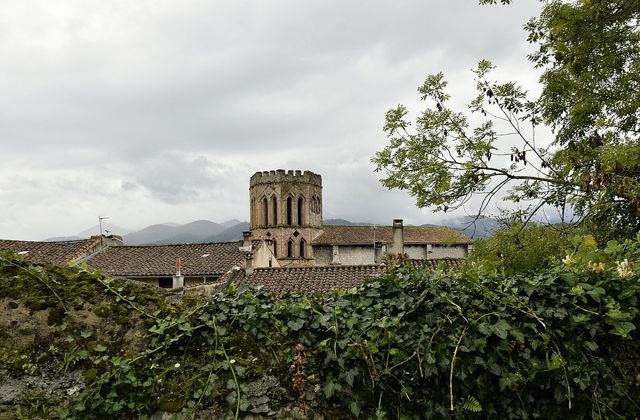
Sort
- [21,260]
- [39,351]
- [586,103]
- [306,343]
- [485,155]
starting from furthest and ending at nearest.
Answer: [485,155]
[586,103]
[21,260]
[306,343]
[39,351]

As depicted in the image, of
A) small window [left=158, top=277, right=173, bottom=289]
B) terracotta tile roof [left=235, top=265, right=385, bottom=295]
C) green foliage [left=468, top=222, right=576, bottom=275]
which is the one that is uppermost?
green foliage [left=468, top=222, right=576, bottom=275]

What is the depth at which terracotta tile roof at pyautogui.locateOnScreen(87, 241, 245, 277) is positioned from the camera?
2717cm

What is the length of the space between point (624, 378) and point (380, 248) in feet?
141

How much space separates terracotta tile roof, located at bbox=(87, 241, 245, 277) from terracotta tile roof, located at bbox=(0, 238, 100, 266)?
0.90 meters

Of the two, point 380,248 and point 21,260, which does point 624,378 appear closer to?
point 21,260

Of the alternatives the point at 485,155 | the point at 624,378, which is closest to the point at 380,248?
the point at 485,155

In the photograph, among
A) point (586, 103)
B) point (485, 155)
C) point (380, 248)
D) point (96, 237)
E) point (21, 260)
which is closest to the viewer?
point (21, 260)

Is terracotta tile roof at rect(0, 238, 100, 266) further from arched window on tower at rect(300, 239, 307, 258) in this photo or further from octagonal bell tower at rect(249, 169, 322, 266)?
arched window on tower at rect(300, 239, 307, 258)

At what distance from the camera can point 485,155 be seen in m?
9.60

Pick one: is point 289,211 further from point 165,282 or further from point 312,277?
point 312,277

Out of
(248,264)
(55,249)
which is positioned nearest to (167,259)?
(55,249)

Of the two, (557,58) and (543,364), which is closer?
(543,364)

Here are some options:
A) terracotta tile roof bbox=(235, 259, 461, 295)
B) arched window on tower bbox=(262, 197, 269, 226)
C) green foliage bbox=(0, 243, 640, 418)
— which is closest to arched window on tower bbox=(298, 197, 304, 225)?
arched window on tower bbox=(262, 197, 269, 226)

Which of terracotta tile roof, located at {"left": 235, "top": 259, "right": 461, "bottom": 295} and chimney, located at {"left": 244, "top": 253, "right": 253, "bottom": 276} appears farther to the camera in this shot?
chimney, located at {"left": 244, "top": 253, "right": 253, "bottom": 276}
